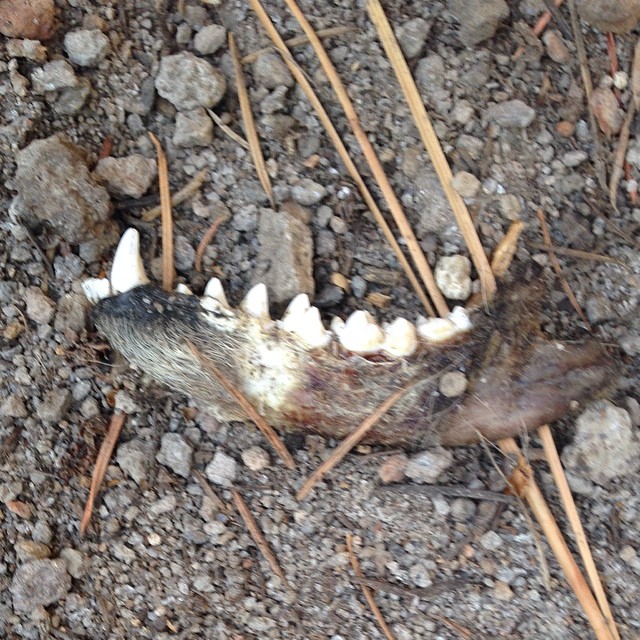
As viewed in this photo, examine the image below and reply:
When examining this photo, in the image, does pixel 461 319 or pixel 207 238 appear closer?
pixel 461 319

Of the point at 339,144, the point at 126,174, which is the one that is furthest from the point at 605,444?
the point at 126,174

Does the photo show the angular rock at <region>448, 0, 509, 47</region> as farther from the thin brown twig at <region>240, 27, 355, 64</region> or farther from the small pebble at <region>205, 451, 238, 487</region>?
the small pebble at <region>205, 451, 238, 487</region>

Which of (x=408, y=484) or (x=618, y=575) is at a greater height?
(x=408, y=484)

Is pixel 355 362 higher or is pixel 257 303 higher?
pixel 257 303

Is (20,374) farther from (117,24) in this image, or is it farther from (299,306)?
(117,24)

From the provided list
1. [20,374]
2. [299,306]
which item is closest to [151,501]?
[20,374]

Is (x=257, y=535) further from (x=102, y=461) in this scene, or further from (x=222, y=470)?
(x=102, y=461)

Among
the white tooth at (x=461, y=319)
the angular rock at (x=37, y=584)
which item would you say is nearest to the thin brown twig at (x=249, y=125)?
the white tooth at (x=461, y=319)
